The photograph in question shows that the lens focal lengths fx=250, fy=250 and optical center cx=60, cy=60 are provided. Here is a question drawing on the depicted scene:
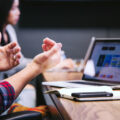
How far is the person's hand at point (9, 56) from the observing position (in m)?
1.00

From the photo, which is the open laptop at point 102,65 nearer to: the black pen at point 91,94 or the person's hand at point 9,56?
the person's hand at point 9,56

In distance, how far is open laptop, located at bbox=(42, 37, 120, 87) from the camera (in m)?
1.10

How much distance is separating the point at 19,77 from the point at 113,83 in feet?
1.37

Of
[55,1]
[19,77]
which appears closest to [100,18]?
[55,1]

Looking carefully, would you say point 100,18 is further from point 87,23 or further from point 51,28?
point 51,28

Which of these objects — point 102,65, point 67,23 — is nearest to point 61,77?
point 102,65

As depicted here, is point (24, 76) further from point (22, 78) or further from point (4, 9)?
point (4, 9)

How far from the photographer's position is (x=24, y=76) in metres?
0.91

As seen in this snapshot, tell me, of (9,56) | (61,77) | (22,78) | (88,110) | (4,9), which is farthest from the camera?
(4,9)

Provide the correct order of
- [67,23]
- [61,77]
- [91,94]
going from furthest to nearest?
1. [67,23]
2. [61,77]
3. [91,94]

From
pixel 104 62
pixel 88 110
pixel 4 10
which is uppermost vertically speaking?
pixel 4 10

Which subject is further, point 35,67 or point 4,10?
point 4,10

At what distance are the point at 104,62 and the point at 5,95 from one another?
557 mm

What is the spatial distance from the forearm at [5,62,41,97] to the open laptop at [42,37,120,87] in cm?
14
